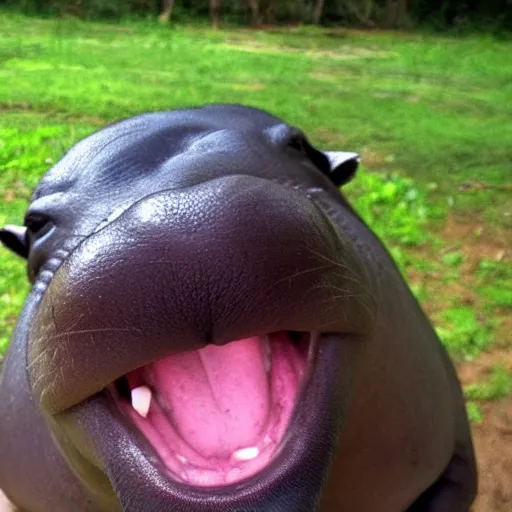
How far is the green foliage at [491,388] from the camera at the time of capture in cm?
280

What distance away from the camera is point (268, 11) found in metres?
11.5

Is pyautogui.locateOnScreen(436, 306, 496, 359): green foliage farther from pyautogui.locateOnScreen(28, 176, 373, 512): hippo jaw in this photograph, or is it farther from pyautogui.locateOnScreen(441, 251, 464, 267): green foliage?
pyautogui.locateOnScreen(28, 176, 373, 512): hippo jaw

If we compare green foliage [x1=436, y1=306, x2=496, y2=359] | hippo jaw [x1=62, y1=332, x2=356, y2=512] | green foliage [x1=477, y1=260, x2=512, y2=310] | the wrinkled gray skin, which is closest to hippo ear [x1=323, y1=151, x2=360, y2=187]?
the wrinkled gray skin

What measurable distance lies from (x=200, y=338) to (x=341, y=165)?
0.81 meters

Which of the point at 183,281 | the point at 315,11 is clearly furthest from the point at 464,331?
the point at 315,11

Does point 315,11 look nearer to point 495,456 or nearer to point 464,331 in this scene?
point 464,331

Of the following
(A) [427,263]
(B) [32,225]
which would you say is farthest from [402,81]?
(B) [32,225]

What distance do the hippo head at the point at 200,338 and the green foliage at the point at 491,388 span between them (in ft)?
5.60

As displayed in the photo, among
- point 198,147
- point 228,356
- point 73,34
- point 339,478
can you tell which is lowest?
point 73,34

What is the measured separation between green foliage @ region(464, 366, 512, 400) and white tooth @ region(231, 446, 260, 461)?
6.34 feet

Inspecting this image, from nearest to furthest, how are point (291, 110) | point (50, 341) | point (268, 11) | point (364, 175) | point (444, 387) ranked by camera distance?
point (50, 341) < point (444, 387) < point (364, 175) < point (291, 110) < point (268, 11)

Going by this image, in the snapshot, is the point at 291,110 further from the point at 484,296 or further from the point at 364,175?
the point at 484,296

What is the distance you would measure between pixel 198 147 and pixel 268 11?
1073cm

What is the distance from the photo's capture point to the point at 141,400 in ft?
3.45
